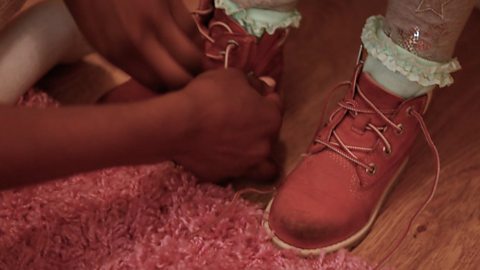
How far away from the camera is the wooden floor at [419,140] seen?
811 mm

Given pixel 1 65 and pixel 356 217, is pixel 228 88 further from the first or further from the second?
pixel 1 65

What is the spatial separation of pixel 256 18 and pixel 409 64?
206 mm

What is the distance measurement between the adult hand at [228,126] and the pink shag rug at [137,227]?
0.05 metres

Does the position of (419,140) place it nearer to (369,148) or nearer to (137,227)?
(369,148)

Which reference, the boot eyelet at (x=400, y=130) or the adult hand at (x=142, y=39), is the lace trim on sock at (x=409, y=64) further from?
the adult hand at (x=142, y=39)

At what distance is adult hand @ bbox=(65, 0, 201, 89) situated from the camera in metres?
0.82

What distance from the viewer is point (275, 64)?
0.90 m

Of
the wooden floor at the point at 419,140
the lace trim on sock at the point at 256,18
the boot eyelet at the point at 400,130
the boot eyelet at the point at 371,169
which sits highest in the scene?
the lace trim on sock at the point at 256,18

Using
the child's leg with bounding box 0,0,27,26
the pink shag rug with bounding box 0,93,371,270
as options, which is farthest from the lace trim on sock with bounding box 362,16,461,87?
the child's leg with bounding box 0,0,27,26

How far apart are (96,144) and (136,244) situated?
181 millimetres

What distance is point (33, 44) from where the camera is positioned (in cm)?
93

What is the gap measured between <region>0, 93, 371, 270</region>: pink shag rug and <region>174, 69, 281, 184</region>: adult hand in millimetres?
46

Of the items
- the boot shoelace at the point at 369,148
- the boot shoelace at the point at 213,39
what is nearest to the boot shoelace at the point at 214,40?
the boot shoelace at the point at 213,39

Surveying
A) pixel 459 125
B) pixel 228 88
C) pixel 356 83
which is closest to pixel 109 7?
pixel 228 88
